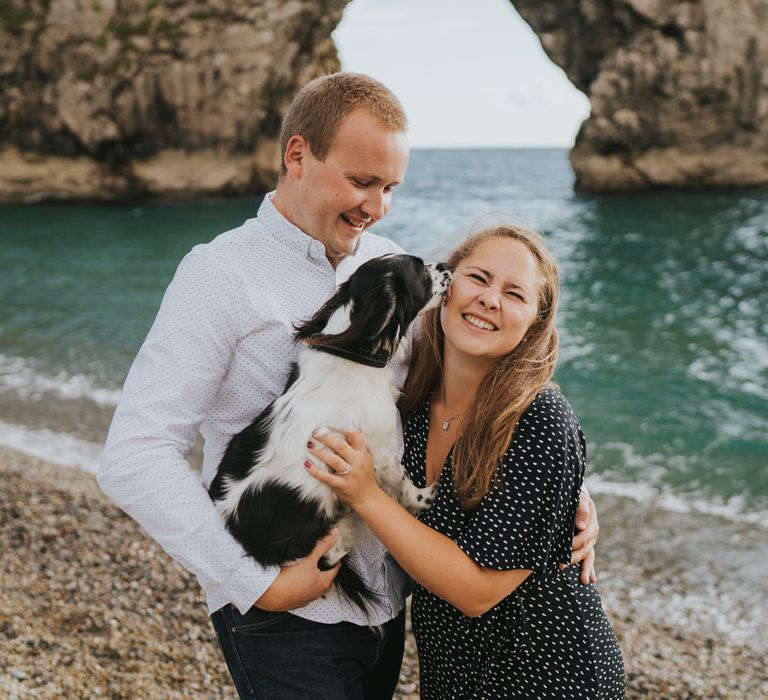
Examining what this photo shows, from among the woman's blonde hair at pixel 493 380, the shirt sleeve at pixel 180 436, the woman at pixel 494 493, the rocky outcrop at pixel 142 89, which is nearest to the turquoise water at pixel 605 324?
the woman's blonde hair at pixel 493 380

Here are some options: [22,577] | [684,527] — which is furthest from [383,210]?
[684,527]

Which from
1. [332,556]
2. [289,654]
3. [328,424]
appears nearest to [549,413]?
[328,424]

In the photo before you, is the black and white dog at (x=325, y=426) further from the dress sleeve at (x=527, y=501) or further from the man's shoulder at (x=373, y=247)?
the dress sleeve at (x=527, y=501)

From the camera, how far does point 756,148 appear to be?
3694 centimetres

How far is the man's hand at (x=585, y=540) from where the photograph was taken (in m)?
2.22

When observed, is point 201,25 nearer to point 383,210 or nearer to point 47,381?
point 47,381

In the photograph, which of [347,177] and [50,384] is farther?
[50,384]

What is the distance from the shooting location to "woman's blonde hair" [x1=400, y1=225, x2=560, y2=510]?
2107 mm

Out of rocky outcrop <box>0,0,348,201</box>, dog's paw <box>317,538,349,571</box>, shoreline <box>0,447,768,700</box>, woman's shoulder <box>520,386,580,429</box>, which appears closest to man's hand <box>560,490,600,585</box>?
woman's shoulder <box>520,386,580,429</box>

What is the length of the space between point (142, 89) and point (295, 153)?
3686cm

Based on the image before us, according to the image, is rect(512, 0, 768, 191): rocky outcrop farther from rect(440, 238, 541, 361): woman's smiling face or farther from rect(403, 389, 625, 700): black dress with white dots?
rect(403, 389, 625, 700): black dress with white dots

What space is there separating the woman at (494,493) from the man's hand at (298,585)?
0.21 meters

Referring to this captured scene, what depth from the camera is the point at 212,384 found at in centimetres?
202

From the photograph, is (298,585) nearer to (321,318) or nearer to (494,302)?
(321,318)
